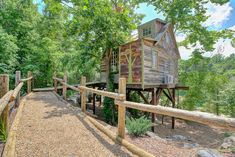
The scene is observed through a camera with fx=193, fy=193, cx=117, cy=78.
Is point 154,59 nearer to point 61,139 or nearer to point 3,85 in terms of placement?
point 61,139

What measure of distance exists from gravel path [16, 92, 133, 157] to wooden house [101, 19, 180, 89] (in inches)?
235

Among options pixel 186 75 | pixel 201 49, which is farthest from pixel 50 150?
pixel 186 75

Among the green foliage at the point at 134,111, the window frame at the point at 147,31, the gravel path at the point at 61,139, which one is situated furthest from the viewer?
the green foliage at the point at 134,111

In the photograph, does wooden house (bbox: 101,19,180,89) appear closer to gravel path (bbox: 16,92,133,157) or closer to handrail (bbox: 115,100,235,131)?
gravel path (bbox: 16,92,133,157)

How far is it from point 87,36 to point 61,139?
29.4ft

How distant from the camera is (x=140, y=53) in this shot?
37.0 ft

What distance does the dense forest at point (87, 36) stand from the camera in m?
11.7

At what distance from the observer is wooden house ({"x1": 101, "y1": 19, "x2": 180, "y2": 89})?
1127cm

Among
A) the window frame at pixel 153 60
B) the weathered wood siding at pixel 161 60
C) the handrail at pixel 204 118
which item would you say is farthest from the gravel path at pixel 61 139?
the window frame at pixel 153 60

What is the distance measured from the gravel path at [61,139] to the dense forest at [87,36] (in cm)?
698

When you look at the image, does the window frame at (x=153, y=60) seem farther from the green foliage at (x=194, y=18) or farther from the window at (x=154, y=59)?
the green foliage at (x=194, y=18)

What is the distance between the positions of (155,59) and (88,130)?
820cm

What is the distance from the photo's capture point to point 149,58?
11.7m

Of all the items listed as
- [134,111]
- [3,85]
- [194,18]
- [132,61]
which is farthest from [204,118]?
[194,18]
